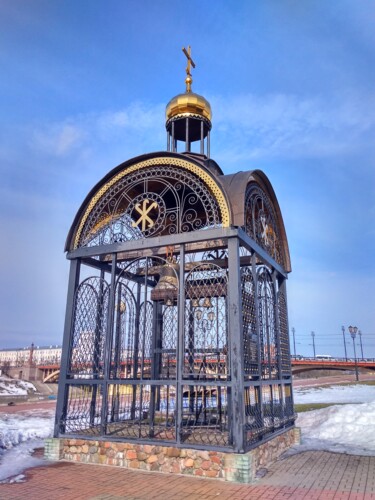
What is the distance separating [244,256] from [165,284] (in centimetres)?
205

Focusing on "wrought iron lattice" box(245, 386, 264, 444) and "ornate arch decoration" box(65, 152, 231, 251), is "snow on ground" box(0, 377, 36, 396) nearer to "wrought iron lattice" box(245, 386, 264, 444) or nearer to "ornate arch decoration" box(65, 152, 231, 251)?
"ornate arch decoration" box(65, 152, 231, 251)

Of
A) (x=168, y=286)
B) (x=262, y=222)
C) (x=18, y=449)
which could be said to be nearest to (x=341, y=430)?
(x=262, y=222)

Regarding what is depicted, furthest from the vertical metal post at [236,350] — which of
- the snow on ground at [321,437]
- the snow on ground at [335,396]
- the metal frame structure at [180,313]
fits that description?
the snow on ground at [335,396]

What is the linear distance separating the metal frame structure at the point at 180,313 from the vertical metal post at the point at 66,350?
0.8 inches

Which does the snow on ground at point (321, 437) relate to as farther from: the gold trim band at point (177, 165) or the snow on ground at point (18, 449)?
the gold trim band at point (177, 165)

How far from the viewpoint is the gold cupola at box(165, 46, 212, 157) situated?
937 cm

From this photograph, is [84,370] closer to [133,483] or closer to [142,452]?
[142,452]

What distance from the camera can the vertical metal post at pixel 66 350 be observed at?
7285 millimetres

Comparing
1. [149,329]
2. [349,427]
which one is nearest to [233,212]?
[149,329]

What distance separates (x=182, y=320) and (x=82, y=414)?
119 inches

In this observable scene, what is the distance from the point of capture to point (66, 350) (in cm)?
758

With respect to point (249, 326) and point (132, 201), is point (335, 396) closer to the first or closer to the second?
point (249, 326)

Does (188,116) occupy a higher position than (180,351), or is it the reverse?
(188,116)

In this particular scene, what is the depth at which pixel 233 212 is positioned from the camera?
682 centimetres
